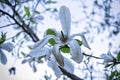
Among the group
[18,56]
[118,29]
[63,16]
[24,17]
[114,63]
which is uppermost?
[63,16]

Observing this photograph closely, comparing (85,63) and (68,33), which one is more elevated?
(68,33)

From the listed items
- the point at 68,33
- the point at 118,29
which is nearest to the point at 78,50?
the point at 68,33

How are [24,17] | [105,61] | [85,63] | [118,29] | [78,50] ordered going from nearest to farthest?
1. [78,50]
2. [105,61]
3. [85,63]
4. [24,17]
5. [118,29]

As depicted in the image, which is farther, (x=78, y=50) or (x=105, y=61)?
(x=105, y=61)

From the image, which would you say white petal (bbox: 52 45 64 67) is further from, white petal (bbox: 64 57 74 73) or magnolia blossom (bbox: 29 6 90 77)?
white petal (bbox: 64 57 74 73)

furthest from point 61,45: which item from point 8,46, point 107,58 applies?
point 8,46

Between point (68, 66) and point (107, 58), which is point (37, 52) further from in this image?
point (107, 58)

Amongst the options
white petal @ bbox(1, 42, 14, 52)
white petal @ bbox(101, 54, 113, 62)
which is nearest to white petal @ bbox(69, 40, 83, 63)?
white petal @ bbox(101, 54, 113, 62)

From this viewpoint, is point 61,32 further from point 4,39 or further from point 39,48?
point 4,39

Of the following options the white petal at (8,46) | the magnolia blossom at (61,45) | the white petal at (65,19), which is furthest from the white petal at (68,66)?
the white petal at (8,46)
